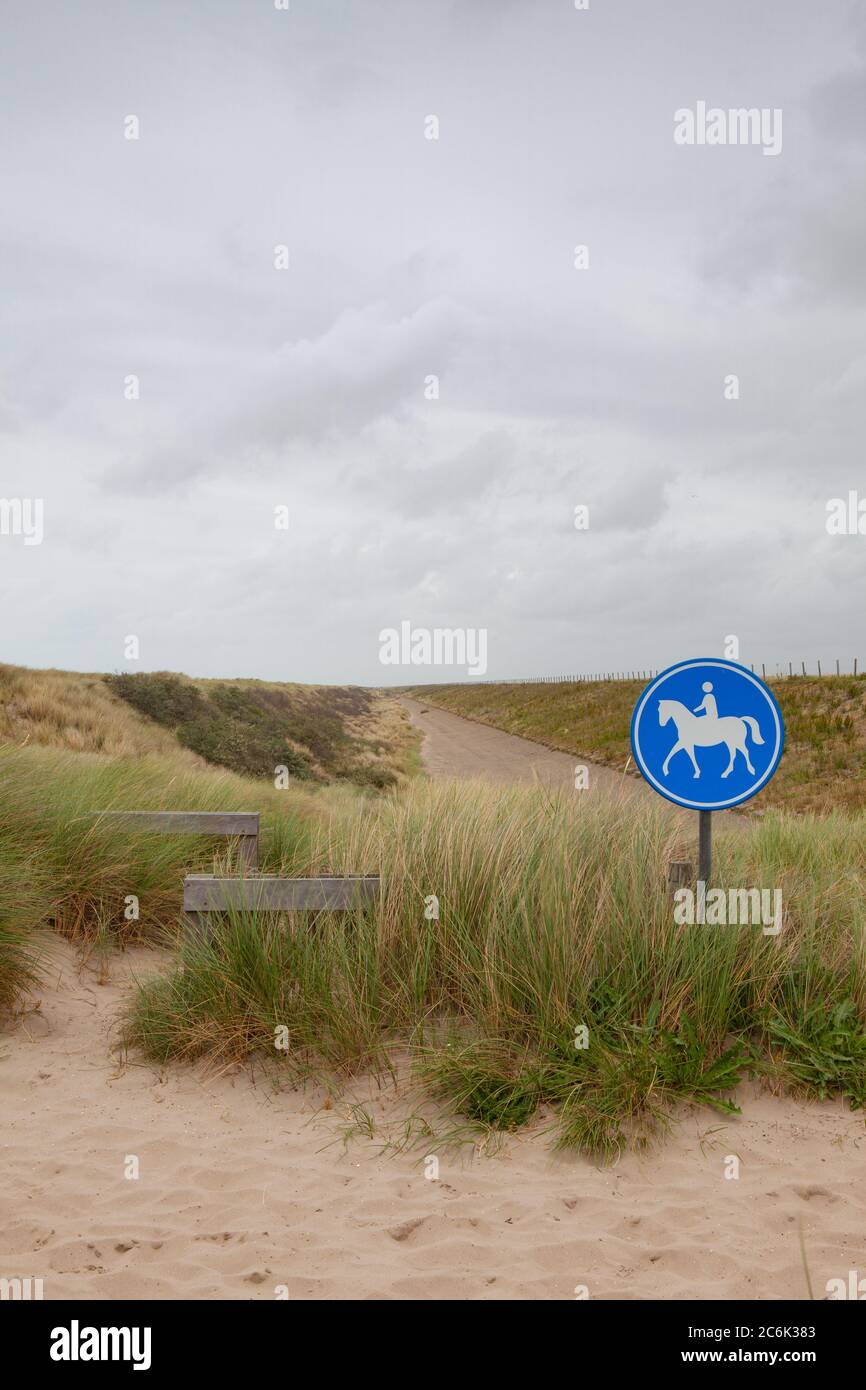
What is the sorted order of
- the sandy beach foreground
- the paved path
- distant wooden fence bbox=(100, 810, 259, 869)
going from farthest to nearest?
the paved path
distant wooden fence bbox=(100, 810, 259, 869)
the sandy beach foreground

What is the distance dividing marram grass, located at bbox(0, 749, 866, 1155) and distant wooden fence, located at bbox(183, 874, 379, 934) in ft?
0.30

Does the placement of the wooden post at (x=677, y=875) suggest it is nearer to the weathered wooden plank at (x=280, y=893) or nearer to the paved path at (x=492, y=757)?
the weathered wooden plank at (x=280, y=893)

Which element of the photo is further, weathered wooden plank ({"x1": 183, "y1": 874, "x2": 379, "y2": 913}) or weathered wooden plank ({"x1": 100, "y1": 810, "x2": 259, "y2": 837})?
weathered wooden plank ({"x1": 100, "y1": 810, "x2": 259, "y2": 837})

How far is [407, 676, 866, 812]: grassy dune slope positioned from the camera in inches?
968

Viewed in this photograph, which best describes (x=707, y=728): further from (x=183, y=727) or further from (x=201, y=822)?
(x=183, y=727)

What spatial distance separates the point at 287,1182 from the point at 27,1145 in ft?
4.26

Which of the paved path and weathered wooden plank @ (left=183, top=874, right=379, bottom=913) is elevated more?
the paved path

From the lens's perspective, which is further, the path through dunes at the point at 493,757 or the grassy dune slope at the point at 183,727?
the path through dunes at the point at 493,757

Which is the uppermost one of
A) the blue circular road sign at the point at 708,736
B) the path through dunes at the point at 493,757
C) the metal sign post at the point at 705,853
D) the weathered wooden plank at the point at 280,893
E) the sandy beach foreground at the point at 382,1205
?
the path through dunes at the point at 493,757

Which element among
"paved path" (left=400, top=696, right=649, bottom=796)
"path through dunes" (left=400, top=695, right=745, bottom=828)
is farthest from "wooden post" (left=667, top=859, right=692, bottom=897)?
"paved path" (left=400, top=696, right=649, bottom=796)

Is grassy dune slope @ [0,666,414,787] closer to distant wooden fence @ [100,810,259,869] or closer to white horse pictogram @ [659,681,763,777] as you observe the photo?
distant wooden fence @ [100,810,259,869]

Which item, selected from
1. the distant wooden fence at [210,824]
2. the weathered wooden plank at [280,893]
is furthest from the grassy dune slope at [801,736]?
the weathered wooden plank at [280,893]

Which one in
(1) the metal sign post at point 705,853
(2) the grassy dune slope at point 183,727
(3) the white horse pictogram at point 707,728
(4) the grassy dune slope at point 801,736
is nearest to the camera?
(3) the white horse pictogram at point 707,728

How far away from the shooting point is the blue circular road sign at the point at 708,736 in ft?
17.7
